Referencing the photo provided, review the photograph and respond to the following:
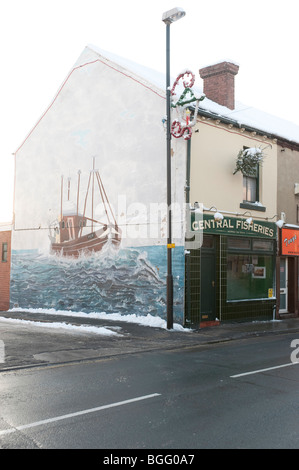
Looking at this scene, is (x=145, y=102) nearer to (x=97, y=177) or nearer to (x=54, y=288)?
(x=97, y=177)

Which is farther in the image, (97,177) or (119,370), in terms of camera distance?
(97,177)

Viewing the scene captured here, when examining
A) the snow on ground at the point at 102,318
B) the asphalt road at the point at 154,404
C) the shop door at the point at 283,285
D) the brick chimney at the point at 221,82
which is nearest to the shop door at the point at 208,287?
the snow on ground at the point at 102,318

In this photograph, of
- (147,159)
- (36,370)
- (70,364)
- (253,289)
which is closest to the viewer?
(36,370)

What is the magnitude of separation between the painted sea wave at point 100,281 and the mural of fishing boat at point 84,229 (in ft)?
1.16

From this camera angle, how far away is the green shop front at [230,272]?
1483 cm

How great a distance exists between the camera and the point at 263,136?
1781cm

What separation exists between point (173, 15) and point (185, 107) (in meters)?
2.71

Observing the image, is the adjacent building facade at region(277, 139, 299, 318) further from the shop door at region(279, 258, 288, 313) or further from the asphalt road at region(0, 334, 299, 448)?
the asphalt road at region(0, 334, 299, 448)

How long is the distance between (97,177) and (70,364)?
32.2 feet

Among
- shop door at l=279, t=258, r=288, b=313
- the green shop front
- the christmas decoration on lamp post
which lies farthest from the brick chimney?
shop door at l=279, t=258, r=288, b=313

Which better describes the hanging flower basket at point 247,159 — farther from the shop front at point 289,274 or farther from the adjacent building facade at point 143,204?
the shop front at point 289,274

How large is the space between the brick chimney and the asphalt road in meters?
12.0

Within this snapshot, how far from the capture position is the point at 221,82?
18.6 metres
